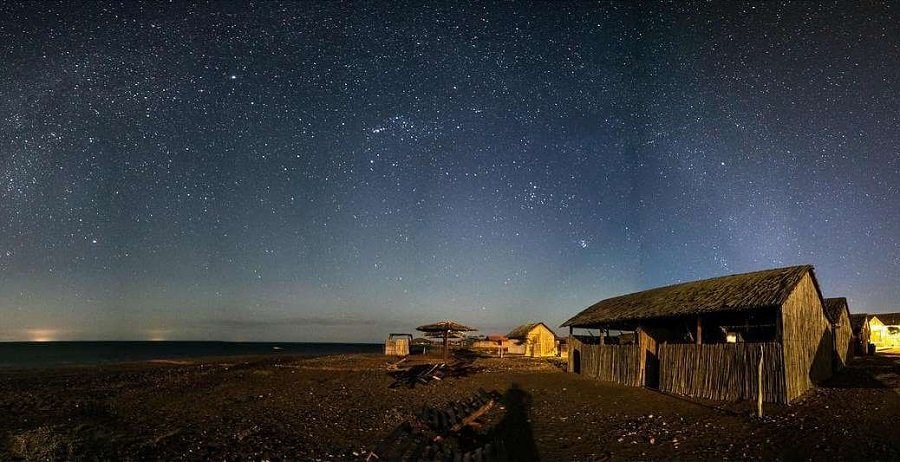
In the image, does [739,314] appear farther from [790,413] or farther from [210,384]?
[210,384]

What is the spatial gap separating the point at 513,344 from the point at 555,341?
5.41 m

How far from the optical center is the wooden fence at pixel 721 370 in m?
16.3

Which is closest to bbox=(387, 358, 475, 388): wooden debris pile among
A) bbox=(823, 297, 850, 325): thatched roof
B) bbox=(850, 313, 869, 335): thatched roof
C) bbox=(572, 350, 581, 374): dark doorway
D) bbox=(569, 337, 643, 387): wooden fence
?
bbox=(572, 350, 581, 374): dark doorway

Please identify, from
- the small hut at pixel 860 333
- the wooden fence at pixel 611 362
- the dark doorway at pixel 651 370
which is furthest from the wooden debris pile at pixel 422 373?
the small hut at pixel 860 333

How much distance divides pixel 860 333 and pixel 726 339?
35642 mm

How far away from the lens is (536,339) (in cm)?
5744

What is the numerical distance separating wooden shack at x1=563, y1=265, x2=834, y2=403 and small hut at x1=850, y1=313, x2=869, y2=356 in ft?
91.8

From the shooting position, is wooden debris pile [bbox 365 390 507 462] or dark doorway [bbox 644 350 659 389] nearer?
wooden debris pile [bbox 365 390 507 462]

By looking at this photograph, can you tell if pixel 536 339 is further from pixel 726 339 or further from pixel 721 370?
pixel 721 370

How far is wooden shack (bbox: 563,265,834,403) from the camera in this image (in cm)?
1670

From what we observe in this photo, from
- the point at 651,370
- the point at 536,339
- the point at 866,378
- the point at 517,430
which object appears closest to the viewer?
the point at 517,430

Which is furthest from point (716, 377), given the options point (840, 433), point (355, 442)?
point (355, 442)

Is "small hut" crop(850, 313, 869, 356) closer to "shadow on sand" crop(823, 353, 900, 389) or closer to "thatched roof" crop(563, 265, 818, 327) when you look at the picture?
"shadow on sand" crop(823, 353, 900, 389)

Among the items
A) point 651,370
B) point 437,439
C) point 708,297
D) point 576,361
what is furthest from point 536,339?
point 437,439
